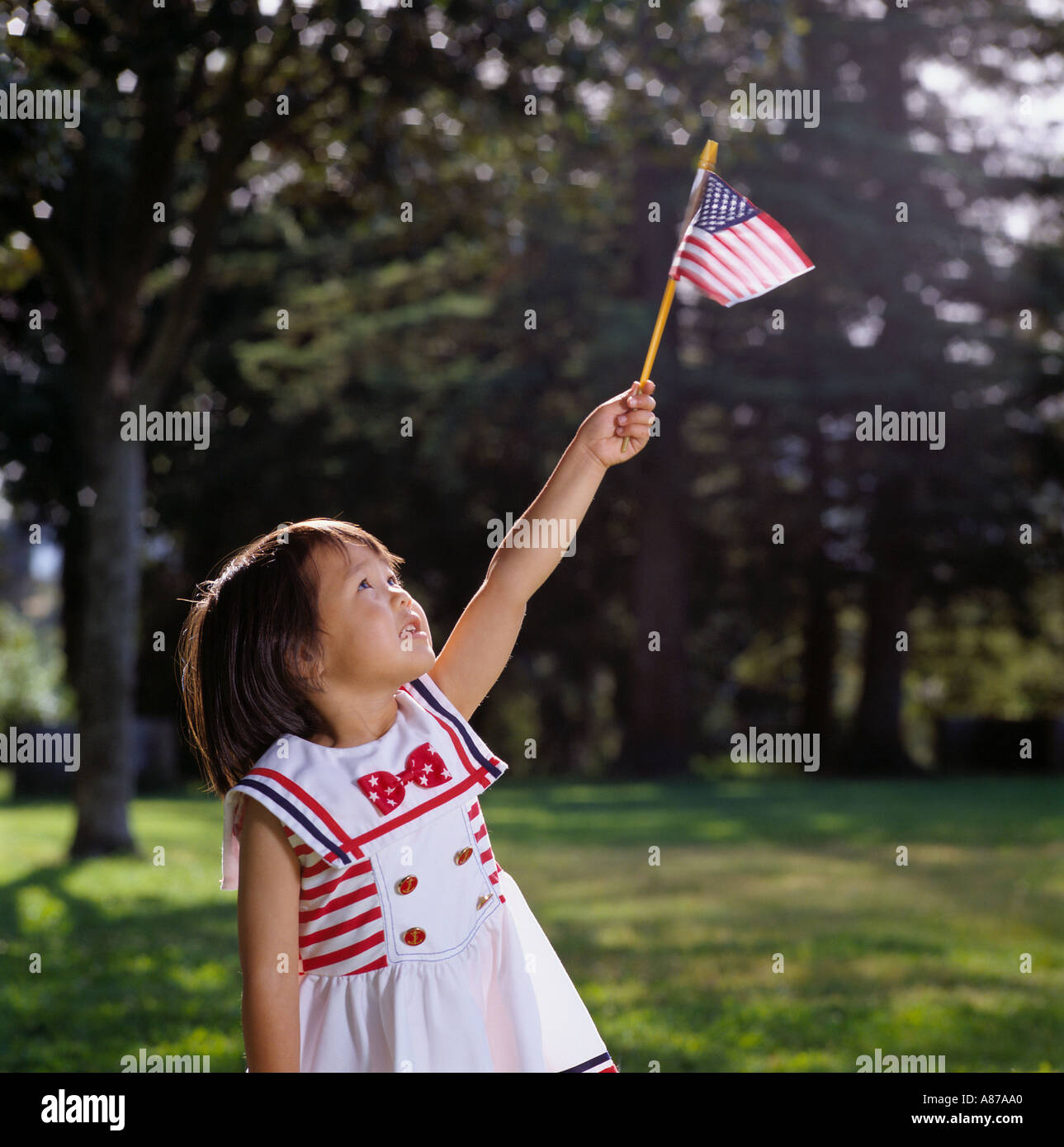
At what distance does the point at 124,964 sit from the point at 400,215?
7.53 metres

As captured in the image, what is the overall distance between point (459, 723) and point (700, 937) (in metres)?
5.00

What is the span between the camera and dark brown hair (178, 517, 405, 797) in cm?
234

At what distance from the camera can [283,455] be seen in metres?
22.0

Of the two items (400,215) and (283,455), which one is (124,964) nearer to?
(400,215)

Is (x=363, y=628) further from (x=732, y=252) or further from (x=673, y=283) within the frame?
(x=732, y=252)

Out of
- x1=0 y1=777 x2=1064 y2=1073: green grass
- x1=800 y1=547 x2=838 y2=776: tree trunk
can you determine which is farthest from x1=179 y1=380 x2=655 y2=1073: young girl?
x1=800 y1=547 x2=838 y2=776: tree trunk

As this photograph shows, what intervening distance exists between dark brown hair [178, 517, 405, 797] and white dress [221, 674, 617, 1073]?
0.08 meters

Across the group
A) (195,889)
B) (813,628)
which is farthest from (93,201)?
(813,628)

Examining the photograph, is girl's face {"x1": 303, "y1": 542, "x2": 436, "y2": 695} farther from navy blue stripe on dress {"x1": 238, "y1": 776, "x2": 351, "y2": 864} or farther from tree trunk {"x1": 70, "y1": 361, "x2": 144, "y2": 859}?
tree trunk {"x1": 70, "y1": 361, "x2": 144, "y2": 859}

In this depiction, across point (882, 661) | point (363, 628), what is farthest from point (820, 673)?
point (363, 628)

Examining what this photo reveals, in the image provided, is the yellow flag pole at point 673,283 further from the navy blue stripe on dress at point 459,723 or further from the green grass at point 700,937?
the green grass at point 700,937

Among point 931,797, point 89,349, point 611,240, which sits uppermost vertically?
point 611,240

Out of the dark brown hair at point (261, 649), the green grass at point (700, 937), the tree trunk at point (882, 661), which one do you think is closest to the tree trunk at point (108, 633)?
the green grass at point (700, 937)

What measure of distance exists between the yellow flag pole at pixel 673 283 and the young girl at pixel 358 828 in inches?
3.9
